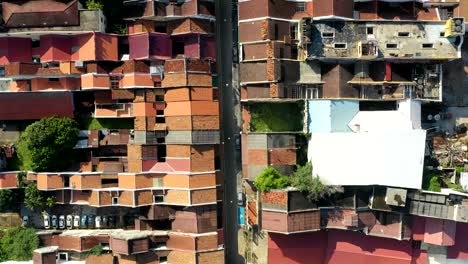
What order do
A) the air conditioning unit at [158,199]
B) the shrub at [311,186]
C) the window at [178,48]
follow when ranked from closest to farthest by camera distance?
the shrub at [311,186] → the air conditioning unit at [158,199] → the window at [178,48]

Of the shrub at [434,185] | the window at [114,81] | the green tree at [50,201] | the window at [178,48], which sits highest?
the window at [178,48]

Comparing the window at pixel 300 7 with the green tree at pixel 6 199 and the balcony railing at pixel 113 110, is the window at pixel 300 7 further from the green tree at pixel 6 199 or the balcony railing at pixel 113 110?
the green tree at pixel 6 199

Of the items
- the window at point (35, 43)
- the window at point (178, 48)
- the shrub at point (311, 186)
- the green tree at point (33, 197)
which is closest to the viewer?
the shrub at point (311, 186)


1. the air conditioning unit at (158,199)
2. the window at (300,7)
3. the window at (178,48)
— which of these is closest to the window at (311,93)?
the window at (300,7)

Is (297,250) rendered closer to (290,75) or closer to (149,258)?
(149,258)

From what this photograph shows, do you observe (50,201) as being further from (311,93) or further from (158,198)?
(311,93)

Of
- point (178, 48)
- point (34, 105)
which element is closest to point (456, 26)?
point (178, 48)

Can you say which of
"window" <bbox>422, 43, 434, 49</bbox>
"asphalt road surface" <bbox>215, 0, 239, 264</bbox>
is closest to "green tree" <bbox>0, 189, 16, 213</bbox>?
"asphalt road surface" <bbox>215, 0, 239, 264</bbox>

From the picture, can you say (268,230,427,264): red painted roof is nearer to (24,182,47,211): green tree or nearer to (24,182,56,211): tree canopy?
(24,182,56,211): tree canopy
